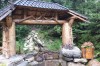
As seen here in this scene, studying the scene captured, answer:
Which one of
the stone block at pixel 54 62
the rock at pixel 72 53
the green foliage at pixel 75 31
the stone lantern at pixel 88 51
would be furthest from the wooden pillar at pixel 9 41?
the green foliage at pixel 75 31

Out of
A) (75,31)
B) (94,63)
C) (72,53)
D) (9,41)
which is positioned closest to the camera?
(94,63)

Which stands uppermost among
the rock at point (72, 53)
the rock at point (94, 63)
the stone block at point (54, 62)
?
the rock at point (72, 53)

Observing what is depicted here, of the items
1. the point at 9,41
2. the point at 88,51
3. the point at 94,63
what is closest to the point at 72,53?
the point at 88,51

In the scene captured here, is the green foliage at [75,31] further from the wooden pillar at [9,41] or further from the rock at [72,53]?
the wooden pillar at [9,41]

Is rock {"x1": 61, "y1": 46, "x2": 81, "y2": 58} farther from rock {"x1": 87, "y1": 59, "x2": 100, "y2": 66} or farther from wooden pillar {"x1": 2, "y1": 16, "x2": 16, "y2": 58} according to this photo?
wooden pillar {"x1": 2, "y1": 16, "x2": 16, "y2": 58}

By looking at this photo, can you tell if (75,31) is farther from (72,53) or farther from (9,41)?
(9,41)

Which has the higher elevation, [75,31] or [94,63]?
[75,31]

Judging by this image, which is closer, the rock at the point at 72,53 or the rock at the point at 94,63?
the rock at the point at 94,63

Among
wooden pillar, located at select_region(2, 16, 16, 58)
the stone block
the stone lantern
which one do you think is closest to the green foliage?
the stone lantern

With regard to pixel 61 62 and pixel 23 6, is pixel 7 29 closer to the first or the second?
pixel 23 6

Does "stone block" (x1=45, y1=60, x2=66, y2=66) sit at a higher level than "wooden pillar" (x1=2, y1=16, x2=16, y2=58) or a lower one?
lower

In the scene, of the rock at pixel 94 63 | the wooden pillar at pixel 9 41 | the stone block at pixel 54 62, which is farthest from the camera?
the stone block at pixel 54 62

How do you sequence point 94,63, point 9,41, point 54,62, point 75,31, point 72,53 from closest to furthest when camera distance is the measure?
point 94,63, point 9,41, point 72,53, point 54,62, point 75,31

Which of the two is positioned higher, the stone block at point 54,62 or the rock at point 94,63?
the rock at point 94,63
